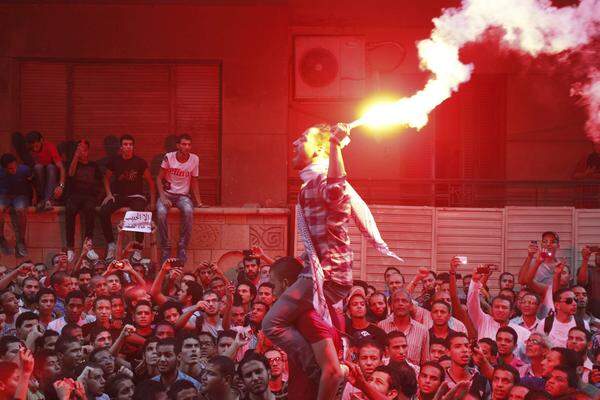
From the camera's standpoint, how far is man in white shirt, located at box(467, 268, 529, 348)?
37.6 ft

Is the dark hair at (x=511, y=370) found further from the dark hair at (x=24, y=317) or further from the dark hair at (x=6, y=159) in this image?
the dark hair at (x=6, y=159)

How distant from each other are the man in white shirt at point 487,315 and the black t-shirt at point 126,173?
568cm

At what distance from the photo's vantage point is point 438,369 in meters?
9.43

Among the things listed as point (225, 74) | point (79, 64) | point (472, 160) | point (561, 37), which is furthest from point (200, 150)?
point (561, 37)

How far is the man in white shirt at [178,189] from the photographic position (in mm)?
14984

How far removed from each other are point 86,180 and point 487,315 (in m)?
6.56

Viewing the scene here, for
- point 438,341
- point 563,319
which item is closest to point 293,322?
point 438,341

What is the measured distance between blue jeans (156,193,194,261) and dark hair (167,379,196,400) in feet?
18.9

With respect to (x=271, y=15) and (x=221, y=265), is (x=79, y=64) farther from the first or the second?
(x=221, y=265)

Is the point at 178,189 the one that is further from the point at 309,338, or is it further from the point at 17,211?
the point at 309,338

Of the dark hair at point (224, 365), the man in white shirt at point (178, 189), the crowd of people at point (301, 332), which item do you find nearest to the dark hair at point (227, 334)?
the crowd of people at point (301, 332)

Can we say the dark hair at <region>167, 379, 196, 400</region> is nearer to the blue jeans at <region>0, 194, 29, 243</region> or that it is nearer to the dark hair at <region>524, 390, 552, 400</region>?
the dark hair at <region>524, 390, 552, 400</region>

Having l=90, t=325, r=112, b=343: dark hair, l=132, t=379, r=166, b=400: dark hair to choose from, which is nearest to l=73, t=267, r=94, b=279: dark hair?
l=90, t=325, r=112, b=343: dark hair

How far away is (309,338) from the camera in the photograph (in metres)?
7.68
